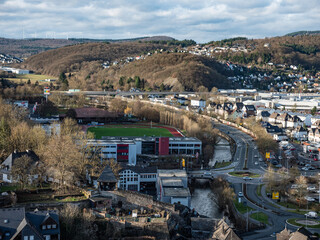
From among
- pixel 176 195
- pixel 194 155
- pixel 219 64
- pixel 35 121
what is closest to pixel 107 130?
pixel 35 121

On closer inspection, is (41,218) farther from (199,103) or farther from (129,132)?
(199,103)

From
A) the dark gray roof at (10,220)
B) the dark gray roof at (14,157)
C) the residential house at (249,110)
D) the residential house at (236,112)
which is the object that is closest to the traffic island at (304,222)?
the dark gray roof at (10,220)

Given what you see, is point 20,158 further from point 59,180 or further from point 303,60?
point 303,60

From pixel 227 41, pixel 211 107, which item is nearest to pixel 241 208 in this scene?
pixel 211 107

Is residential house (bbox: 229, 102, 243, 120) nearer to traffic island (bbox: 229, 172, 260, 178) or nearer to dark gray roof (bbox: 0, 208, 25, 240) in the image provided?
traffic island (bbox: 229, 172, 260, 178)

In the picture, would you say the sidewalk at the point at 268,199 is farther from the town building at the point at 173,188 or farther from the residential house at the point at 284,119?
the residential house at the point at 284,119

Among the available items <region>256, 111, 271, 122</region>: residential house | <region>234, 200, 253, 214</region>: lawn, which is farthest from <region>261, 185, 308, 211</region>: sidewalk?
<region>256, 111, 271, 122</region>: residential house
